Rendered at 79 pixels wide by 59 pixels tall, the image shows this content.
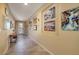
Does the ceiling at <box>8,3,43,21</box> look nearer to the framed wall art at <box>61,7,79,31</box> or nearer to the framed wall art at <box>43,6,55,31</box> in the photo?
the framed wall art at <box>43,6,55,31</box>

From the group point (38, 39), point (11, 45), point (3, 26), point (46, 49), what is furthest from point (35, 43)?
point (3, 26)

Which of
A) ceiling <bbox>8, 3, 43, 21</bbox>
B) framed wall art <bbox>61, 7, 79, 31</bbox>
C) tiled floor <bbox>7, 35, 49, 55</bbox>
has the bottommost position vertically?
tiled floor <bbox>7, 35, 49, 55</bbox>

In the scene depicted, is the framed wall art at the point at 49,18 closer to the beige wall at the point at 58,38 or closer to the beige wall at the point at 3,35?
the beige wall at the point at 58,38

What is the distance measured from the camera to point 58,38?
6.55 ft

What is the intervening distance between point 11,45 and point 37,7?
0.76 meters

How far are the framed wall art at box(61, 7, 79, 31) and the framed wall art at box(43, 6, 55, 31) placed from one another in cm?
16

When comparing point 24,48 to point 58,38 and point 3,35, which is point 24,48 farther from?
point 58,38

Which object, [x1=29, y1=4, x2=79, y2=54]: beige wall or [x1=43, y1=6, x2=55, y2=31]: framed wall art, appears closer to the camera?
[x1=29, y1=4, x2=79, y2=54]: beige wall

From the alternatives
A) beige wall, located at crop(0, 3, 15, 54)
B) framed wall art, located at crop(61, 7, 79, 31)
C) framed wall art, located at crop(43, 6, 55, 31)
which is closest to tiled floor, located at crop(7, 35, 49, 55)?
beige wall, located at crop(0, 3, 15, 54)

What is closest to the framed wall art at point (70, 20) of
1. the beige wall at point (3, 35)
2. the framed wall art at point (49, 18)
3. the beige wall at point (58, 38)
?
the beige wall at point (58, 38)

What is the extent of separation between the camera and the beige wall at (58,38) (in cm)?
188

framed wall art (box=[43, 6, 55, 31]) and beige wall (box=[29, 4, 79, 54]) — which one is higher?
framed wall art (box=[43, 6, 55, 31])

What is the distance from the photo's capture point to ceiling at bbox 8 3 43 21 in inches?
77.9

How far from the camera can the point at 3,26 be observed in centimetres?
195
